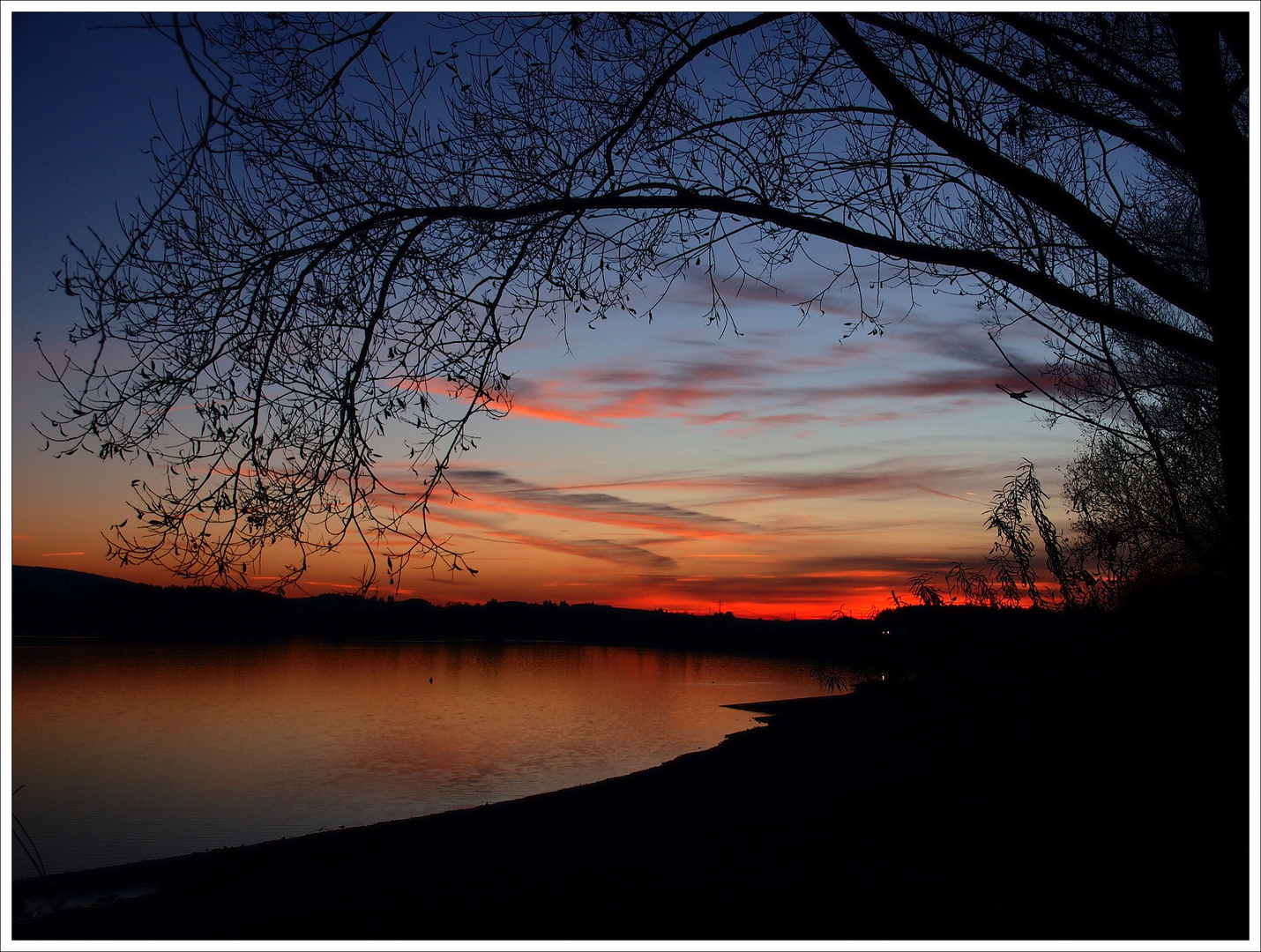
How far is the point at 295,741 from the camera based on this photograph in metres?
33.6

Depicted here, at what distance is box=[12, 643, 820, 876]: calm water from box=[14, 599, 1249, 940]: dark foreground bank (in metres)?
10.2

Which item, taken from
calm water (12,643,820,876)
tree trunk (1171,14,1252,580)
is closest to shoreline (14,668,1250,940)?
tree trunk (1171,14,1252,580)

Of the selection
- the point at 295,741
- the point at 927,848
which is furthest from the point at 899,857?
the point at 295,741

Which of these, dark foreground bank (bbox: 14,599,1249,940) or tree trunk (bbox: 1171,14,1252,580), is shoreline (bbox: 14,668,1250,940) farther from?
tree trunk (bbox: 1171,14,1252,580)

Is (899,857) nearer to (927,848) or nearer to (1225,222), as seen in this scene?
(927,848)

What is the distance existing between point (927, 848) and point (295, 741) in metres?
34.1

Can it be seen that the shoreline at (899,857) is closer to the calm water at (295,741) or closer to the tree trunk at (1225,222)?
the tree trunk at (1225,222)

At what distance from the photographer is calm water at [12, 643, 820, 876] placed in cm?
2075

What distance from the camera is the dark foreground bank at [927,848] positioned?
4.27 metres

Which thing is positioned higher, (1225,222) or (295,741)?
(1225,222)

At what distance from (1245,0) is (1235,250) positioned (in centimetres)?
157

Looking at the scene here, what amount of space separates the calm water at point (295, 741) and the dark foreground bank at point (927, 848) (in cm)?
1021

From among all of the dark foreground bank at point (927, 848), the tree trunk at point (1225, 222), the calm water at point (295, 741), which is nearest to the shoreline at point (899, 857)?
the dark foreground bank at point (927, 848)

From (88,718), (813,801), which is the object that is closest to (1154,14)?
(813,801)
